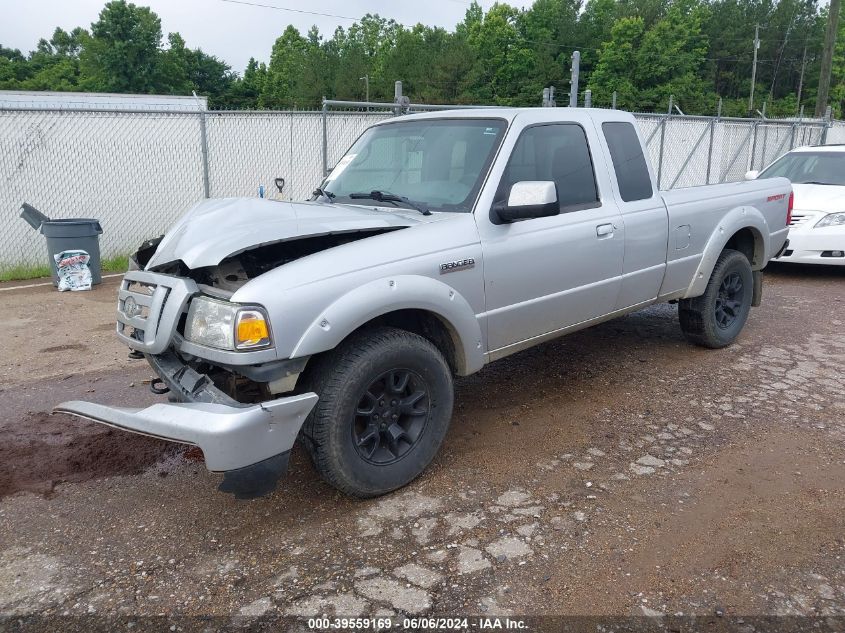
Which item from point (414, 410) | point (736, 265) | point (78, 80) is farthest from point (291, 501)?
point (78, 80)

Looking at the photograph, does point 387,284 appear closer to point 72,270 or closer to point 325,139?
point 72,270

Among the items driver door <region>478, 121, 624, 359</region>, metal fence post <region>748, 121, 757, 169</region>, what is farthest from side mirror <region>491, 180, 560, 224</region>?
metal fence post <region>748, 121, 757, 169</region>

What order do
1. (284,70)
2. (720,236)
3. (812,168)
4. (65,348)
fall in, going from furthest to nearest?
(284,70)
(812,168)
(65,348)
(720,236)

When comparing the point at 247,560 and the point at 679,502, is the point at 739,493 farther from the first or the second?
the point at 247,560

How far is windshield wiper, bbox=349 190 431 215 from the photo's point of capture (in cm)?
404

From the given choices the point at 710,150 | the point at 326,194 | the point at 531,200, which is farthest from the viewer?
the point at 710,150

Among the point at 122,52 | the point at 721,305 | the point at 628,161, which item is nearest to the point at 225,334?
the point at 628,161

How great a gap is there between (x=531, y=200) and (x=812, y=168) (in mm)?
8394

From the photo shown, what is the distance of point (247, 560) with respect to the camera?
306cm

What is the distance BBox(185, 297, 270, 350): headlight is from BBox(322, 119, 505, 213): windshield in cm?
146

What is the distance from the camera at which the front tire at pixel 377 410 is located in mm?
3201

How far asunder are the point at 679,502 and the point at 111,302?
683 centimetres

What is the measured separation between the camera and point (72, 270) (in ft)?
28.1

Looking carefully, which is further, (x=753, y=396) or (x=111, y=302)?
Result: (x=111, y=302)
